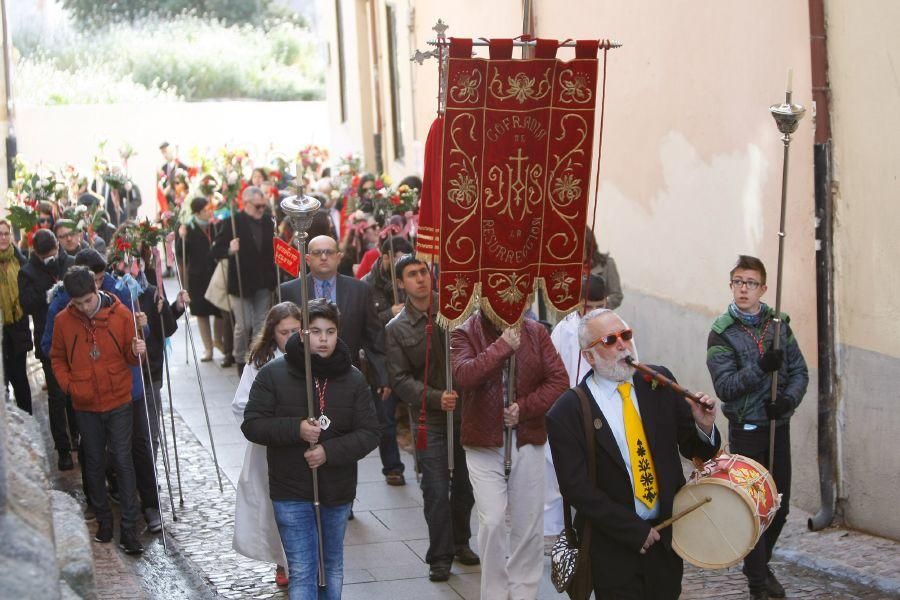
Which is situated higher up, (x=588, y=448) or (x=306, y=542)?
(x=588, y=448)

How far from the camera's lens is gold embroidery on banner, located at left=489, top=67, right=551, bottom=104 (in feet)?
24.1

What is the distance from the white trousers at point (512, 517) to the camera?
765cm

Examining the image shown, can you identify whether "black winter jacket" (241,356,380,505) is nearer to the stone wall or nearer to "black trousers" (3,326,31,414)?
the stone wall

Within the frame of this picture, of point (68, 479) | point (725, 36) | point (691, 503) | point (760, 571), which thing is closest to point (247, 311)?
point (68, 479)

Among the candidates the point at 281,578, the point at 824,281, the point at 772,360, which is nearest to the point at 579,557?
the point at 772,360

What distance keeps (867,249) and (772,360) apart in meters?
1.67

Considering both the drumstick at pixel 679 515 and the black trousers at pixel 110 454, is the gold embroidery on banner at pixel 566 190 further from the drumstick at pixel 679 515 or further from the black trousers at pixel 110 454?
the black trousers at pixel 110 454

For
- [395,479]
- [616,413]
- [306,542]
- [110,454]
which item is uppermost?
[616,413]

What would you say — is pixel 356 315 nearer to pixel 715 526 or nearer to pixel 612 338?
pixel 612 338

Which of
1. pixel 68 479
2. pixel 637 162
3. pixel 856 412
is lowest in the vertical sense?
pixel 68 479

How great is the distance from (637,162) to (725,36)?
224cm

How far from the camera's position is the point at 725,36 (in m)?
10.8

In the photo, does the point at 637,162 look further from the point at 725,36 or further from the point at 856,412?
the point at 856,412

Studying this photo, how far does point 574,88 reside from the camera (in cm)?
749
